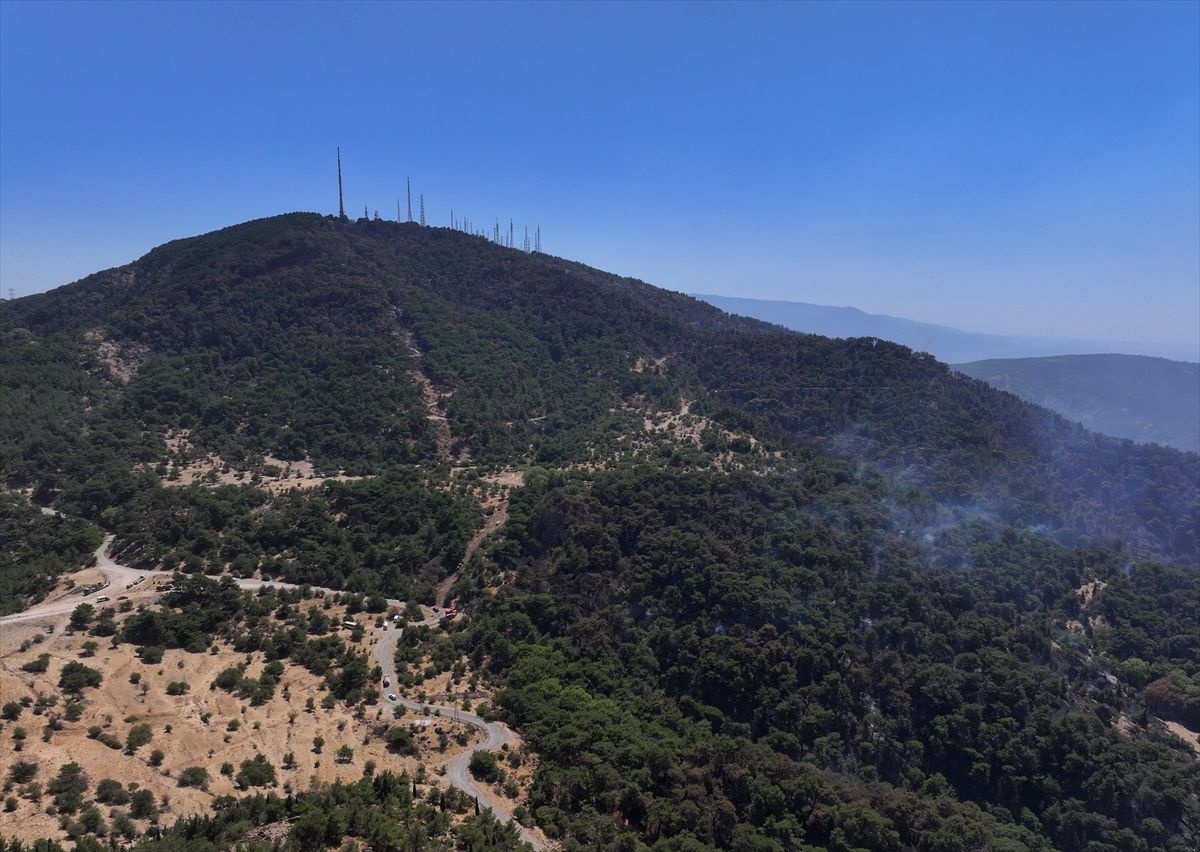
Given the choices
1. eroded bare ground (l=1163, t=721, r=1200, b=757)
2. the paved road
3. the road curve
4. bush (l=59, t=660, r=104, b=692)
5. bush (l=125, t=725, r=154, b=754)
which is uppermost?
bush (l=59, t=660, r=104, b=692)

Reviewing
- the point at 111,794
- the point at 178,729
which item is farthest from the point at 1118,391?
the point at 111,794

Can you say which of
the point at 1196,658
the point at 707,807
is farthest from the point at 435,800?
the point at 1196,658

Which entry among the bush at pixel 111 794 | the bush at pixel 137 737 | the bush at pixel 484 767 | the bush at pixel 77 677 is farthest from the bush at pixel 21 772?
the bush at pixel 484 767

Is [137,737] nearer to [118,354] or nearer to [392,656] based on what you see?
[392,656]

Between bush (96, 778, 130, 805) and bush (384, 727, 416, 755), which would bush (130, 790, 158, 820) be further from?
bush (384, 727, 416, 755)

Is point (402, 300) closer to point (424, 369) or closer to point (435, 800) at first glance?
point (424, 369)

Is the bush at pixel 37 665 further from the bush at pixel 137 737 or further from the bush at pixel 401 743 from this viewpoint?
the bush at pixel 401 743

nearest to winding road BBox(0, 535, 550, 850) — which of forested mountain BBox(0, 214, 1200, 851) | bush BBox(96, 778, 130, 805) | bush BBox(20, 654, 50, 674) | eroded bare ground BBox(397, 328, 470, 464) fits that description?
forested mountain BBox(0, 214, 1200, 851)
